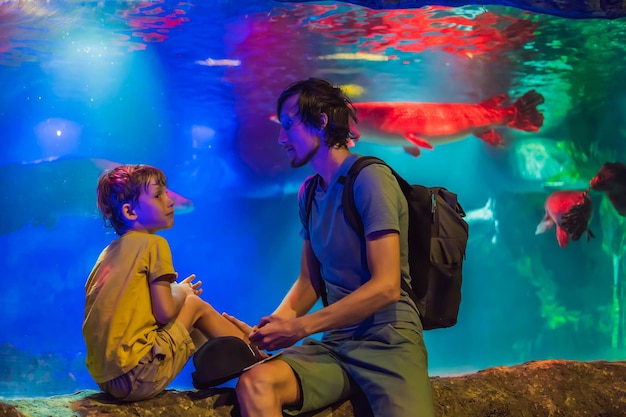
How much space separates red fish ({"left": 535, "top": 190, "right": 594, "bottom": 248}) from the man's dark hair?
1131 centimetres

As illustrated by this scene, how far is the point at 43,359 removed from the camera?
12500 millimetres

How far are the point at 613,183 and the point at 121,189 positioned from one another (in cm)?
1368

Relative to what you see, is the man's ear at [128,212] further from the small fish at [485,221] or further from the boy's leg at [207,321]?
the small fish at [485,221]

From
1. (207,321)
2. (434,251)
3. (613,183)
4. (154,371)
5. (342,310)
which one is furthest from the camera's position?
(613,183)

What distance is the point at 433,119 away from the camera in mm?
11953

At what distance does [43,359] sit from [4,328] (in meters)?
1.02

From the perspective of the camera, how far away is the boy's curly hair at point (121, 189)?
119 inches

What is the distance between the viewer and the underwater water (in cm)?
1077

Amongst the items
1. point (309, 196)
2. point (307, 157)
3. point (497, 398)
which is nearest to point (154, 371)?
point (309, 196)

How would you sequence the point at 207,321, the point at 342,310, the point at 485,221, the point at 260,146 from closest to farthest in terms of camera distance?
the point at 342,310 → the point at 207,321 → the point at 260,146 → the point at 485,221

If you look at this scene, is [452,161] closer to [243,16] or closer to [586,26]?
[586,26]

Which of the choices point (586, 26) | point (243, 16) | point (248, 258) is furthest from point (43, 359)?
point (586, 26)

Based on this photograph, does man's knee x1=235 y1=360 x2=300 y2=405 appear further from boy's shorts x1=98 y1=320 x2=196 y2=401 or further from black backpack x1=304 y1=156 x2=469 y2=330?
black backpack x1=304 y1=156 x2=469 y2=330

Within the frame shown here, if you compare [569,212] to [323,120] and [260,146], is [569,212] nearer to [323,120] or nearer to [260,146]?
[260,146]
